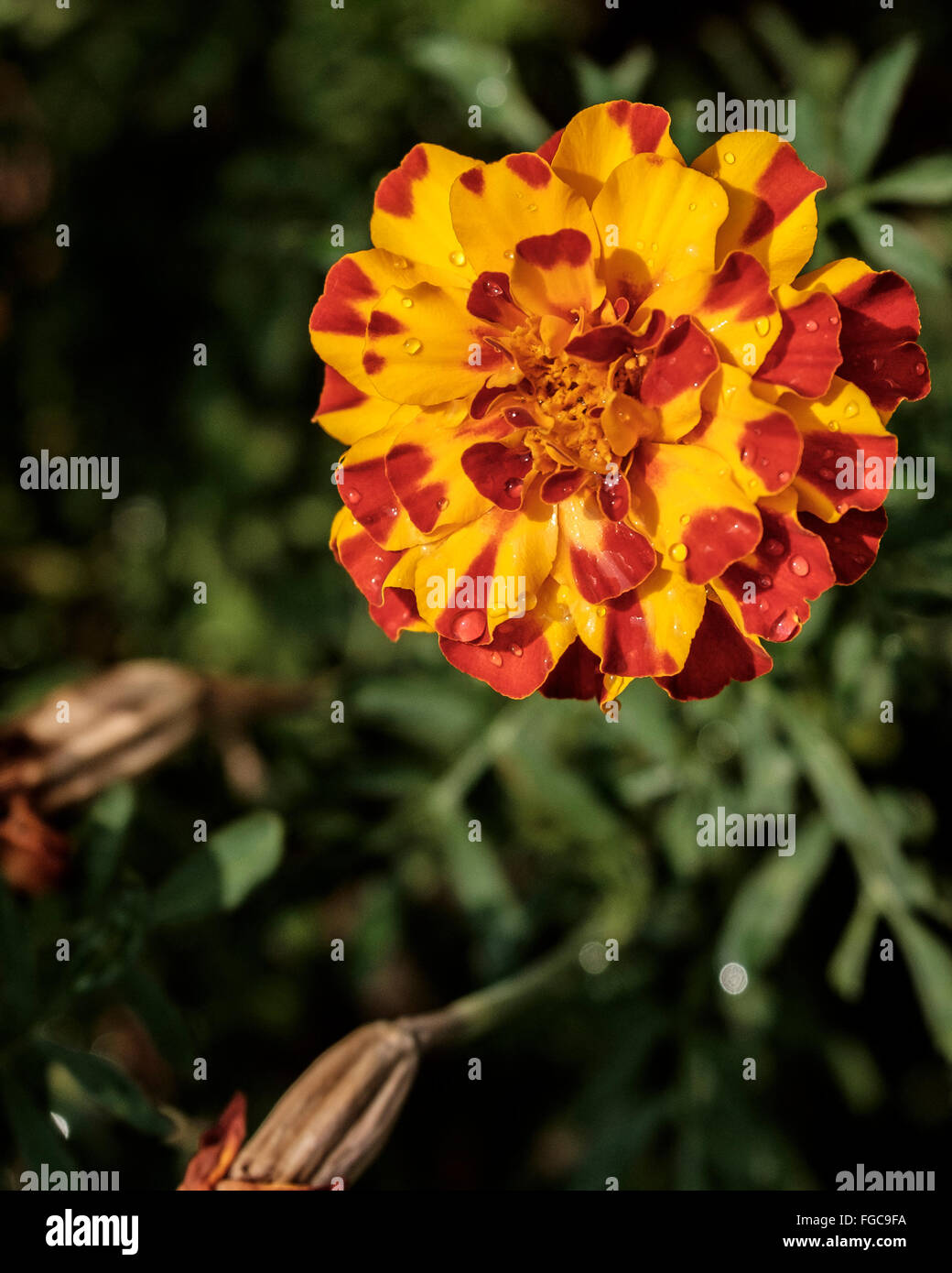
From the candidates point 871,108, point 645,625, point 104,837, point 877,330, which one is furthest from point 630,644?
point 871,108

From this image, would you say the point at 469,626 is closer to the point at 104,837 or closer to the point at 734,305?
the point at 734,305

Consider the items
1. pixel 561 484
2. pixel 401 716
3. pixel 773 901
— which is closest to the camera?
pixel 561 484

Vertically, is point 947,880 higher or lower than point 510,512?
lower

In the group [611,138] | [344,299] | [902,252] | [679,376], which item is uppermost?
[902,252]

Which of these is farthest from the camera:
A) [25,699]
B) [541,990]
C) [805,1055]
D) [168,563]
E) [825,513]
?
[168,563]

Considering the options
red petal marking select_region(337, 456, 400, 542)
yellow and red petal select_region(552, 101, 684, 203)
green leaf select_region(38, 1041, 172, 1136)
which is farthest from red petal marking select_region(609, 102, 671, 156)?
green leaf select_region(38, 1041, 172, 1136)

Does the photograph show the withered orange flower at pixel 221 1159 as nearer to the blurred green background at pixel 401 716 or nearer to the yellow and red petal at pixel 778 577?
the blurred green background at pixel 401 716

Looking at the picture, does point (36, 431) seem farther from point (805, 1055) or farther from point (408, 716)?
point (805, 1055)

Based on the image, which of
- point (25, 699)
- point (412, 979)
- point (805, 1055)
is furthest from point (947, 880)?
point (25, 699)
